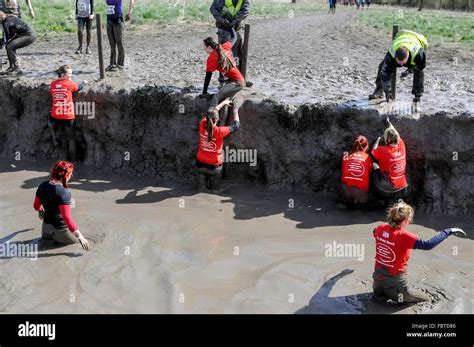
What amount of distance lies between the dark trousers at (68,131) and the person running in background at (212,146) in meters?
3.12

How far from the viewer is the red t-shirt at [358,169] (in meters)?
10.2

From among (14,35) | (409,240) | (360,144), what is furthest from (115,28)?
(409,240)

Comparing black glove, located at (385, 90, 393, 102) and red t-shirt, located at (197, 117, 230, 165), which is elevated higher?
black glove, located at (385, 90, 393, 102)

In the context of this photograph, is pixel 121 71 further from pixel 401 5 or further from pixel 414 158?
pixel 401 5

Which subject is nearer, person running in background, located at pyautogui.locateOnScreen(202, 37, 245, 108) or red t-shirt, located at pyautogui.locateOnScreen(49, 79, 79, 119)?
person running in background, located at pyautogui.locateOnScreen(202, 37, 245, 108)

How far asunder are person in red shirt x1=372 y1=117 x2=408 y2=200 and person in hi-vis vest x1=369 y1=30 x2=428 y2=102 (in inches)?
46.0

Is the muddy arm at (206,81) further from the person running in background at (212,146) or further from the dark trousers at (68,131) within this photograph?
the dark trousers at (68,131)

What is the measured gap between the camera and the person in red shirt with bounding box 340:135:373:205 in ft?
33.7

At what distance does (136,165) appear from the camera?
12.6 metres

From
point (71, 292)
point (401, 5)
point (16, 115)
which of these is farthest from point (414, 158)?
point (401, 5)

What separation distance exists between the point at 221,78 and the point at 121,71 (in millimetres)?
2894
